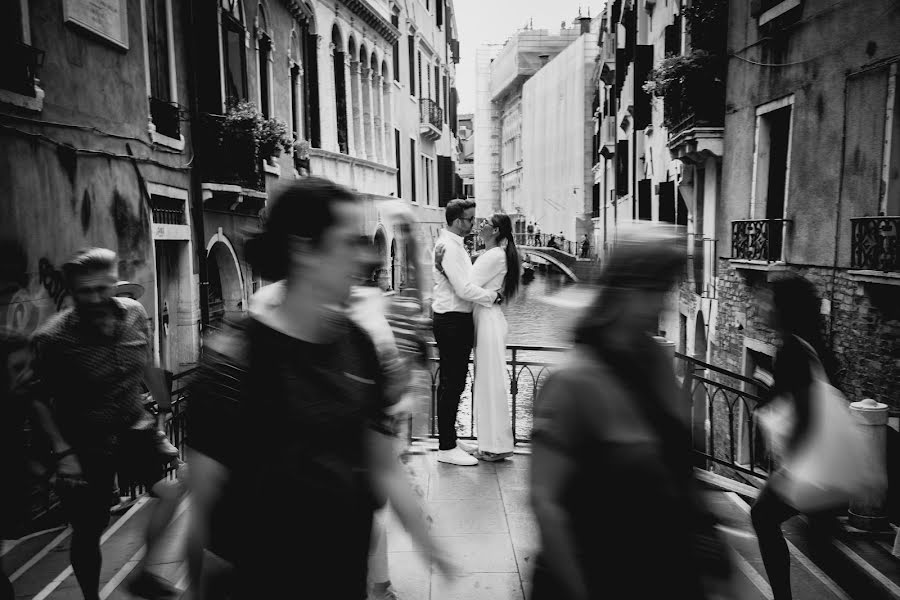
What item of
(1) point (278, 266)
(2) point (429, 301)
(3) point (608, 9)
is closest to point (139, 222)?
(2) point (429, 301)

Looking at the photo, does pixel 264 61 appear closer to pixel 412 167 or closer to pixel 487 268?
pixel 487 268

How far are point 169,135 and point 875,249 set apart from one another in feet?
27.0

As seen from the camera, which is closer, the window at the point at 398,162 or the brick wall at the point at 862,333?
the brick wall at the point at 862,333

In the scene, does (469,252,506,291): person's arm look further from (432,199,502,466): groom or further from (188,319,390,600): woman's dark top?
(188,319,390,600): woman's dark top

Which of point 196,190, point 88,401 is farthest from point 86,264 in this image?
point 196,190

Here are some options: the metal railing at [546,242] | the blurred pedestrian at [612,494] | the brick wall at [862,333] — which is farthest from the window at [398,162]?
the blurred pedestrian at [612,494]

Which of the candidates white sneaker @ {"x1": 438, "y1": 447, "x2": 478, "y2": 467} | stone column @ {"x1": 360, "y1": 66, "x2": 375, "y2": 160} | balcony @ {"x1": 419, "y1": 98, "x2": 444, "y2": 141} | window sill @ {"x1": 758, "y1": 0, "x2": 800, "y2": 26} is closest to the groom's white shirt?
white sneaker @ {"x1": 438, "y1": 447, "x2": 478, "y2": 467}

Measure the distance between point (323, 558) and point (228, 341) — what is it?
1.75 feet

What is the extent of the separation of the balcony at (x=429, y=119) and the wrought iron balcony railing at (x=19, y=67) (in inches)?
896

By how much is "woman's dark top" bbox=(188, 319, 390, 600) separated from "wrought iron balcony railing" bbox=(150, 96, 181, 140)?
8.26 m

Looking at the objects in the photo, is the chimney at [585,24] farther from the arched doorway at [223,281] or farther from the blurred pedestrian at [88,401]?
the blurred pedestrian at [88,401]

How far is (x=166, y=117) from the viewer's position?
30.7ft

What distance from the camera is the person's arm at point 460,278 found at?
5164 mm

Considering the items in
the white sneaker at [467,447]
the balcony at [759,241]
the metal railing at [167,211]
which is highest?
the metal railing at [167,211]
